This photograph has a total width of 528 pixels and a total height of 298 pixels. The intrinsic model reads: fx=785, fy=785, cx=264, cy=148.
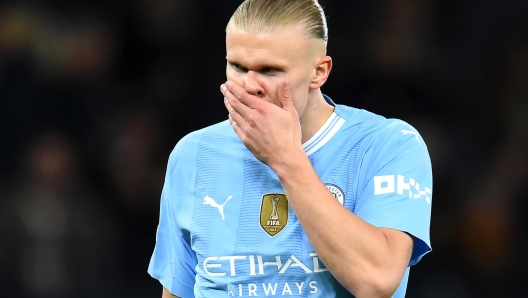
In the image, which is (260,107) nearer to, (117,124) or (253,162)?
(253,162)

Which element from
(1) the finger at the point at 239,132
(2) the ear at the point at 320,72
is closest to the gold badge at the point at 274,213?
(1) the finger at the point at 239,132

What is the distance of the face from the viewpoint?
2.44 metres

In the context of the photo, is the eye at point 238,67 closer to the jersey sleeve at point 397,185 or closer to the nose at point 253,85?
the nose at point 253,85

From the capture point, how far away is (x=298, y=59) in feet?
8.26

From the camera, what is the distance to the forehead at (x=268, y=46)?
2463mm

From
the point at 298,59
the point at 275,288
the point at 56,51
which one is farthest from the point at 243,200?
the point at 56,51

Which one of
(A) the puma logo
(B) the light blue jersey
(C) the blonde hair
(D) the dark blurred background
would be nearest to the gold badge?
(B) the light blue jersey

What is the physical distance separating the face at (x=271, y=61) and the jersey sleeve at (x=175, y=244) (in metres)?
0.52

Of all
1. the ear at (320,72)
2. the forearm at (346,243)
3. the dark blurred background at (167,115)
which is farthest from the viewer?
the dark blurred background at (167,115)

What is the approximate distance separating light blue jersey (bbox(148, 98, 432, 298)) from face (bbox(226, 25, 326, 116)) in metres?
0.23

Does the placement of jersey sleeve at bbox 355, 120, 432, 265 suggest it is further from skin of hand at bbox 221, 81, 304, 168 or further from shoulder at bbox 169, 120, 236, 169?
shoulder at bbox 169, 120, 236, 169

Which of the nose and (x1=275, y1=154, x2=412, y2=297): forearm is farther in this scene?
the nose

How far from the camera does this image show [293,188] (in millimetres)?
2291

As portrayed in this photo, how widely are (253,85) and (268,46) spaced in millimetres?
150
